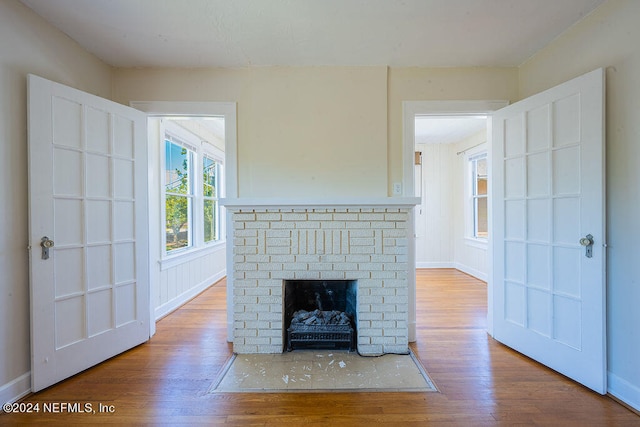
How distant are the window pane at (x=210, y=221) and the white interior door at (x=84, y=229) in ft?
6.73

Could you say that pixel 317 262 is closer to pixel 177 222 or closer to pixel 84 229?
pixel 84 229

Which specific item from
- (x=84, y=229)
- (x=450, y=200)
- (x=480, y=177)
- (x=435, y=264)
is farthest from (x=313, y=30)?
(x=435, y=264)

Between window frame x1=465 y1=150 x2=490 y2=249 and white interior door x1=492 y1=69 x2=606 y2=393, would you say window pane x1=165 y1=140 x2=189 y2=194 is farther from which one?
window frame x1=465 y1=150 x2=490 y2=249

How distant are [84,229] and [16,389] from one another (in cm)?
105

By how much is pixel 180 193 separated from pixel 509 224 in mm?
3793

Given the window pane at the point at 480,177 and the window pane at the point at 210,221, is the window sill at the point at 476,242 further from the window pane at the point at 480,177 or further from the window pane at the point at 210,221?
the window pane at the point at 210,221

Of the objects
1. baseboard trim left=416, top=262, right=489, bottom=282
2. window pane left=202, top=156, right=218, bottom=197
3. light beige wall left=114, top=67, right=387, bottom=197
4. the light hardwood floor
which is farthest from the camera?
baseboard trim left=416, top=262, right=489, bottom=282

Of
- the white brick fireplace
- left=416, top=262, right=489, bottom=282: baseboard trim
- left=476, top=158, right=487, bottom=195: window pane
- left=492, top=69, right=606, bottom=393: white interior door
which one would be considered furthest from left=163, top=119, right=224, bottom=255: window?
left=476, top=158, right=487, bottom=195: window pane

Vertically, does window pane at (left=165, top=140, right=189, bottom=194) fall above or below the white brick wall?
above

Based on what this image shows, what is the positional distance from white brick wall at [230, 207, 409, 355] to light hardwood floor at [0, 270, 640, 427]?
36cm

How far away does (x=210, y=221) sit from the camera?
477cm

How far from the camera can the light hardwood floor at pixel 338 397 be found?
5.20 ft

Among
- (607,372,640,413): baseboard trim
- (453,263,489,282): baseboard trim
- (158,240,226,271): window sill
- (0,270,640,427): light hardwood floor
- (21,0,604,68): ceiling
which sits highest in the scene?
(21,0,604,68): ceiling

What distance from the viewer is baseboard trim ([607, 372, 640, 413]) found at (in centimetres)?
166
